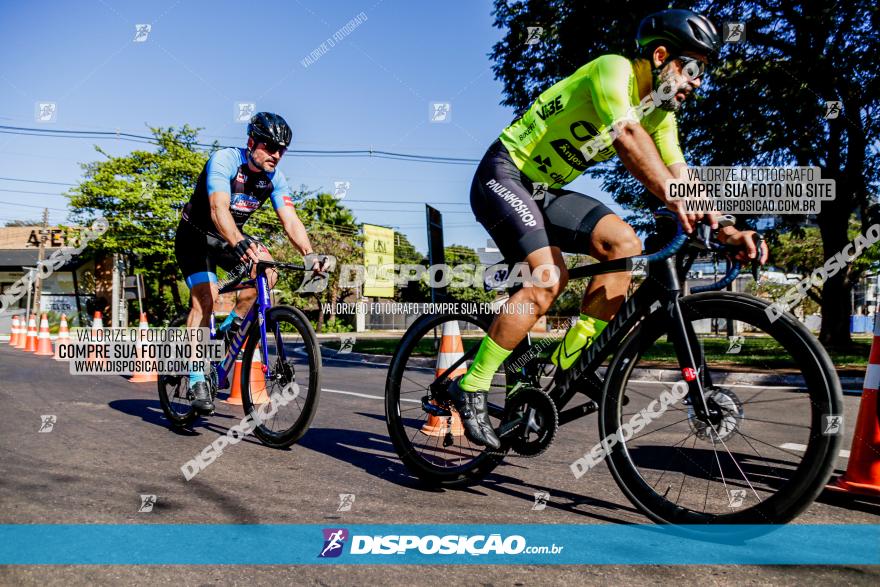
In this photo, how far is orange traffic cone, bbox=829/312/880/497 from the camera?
10.1ft

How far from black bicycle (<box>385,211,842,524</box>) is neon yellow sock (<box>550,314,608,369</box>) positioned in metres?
0.06

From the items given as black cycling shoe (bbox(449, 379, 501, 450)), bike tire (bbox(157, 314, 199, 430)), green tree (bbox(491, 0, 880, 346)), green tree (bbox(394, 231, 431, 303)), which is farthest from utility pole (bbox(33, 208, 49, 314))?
black cycling shoe (bbox(449, 379, 501, 450))

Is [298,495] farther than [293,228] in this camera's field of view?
No

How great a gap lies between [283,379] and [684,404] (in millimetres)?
2670

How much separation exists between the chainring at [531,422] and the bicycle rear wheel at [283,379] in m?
1.47

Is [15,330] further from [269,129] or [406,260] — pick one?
[406,260]

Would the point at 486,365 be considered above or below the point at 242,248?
below

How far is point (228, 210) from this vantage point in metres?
4.33

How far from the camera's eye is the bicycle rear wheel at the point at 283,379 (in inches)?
158

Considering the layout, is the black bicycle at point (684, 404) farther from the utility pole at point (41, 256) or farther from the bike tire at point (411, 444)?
the utility pole at point (41, 256)

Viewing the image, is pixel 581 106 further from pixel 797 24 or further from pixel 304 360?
pixel 797 24

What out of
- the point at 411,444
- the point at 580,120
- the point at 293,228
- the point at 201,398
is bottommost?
the point at 411,444

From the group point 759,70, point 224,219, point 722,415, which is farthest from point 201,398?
point 759,70

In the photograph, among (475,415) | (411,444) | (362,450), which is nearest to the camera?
(475,415)
